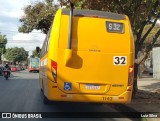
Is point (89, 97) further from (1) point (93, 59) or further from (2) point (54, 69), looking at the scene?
(2) point (54, 69)

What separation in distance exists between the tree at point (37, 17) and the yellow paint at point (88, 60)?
75.0 ft

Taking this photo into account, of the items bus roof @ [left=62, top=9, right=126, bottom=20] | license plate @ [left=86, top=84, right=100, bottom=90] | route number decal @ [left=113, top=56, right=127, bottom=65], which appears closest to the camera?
license plate @ [left=86, top=84, right=100, bottom=90]

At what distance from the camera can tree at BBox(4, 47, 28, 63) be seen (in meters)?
140

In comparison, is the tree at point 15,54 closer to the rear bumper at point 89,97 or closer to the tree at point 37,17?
the tree at point 37,17

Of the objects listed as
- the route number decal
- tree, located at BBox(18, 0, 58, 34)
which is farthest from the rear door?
tree, located at BBox(18, 0, 58, 34)

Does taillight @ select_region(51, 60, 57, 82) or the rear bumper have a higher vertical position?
taillight @ select_region(51, 60, 57, 82)

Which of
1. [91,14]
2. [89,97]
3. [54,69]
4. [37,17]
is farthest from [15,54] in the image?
[89,97]

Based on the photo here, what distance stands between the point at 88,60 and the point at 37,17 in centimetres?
2579

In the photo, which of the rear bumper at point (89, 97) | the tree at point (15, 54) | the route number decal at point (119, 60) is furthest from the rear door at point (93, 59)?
the tree at point (15, 54)

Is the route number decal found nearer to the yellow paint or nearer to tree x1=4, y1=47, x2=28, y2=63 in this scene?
the yellow paint

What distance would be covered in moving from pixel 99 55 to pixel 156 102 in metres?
4.49

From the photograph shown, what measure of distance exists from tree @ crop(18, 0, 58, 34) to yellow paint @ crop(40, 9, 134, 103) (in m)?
22.9

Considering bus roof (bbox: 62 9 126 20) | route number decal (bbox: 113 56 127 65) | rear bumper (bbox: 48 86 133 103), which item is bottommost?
rear bumper (bbox: 48 86 133 103)

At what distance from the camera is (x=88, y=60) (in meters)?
10.3
